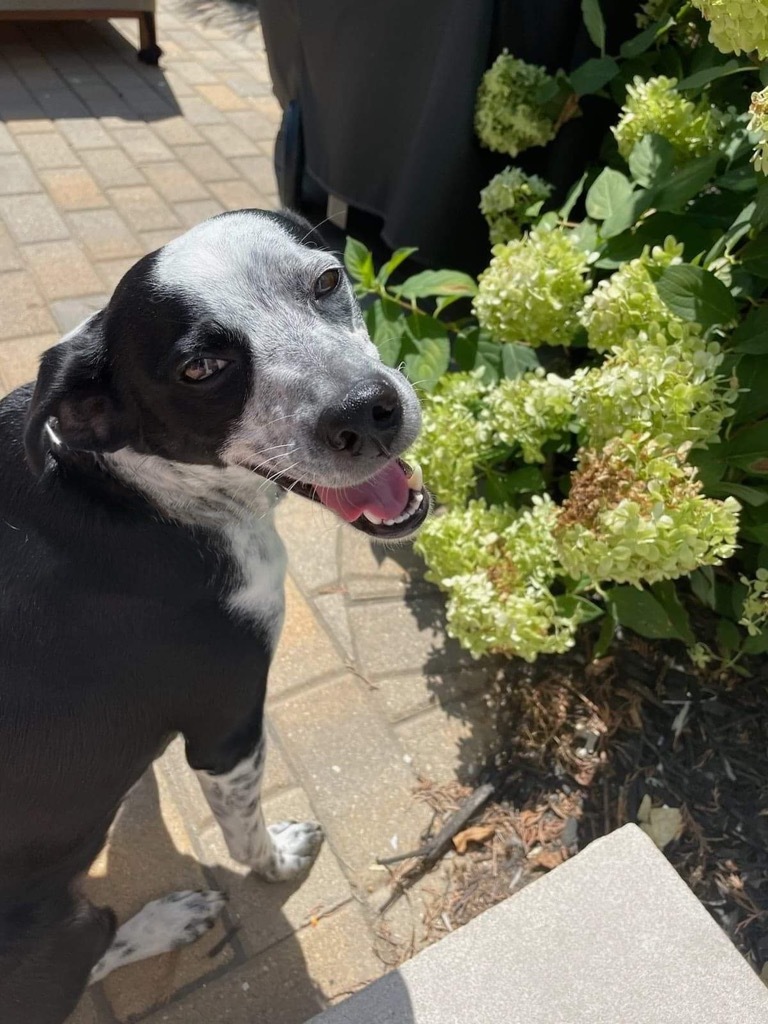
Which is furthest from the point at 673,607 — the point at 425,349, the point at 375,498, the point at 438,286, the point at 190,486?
the point at 190,486

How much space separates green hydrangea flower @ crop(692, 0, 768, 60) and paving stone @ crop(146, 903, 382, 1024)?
2401 mm

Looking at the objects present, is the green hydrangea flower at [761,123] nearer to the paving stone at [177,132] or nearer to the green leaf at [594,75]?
the green leaf at [594,75]

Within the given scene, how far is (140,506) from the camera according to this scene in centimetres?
173

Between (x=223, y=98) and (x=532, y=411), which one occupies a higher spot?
(x=532, y=411)

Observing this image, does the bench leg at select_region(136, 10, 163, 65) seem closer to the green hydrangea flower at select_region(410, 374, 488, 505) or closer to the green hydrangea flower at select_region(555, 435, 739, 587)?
the green hydrangea flower at select_region(410, 374, 488, 505)

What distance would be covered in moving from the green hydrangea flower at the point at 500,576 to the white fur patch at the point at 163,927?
42.2 inches

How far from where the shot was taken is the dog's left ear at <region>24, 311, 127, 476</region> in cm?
159

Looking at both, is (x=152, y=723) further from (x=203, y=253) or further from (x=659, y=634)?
(x=659, y=634)

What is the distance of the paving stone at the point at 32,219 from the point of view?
14.3ft

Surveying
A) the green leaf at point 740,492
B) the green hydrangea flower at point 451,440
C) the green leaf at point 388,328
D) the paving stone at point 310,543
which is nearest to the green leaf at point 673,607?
the green leaf at point 740,492

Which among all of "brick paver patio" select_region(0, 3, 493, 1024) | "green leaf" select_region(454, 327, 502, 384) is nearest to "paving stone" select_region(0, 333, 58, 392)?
"brick paver patio" select_region(0, 3, 493, 1024)

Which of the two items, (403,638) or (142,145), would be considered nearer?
(403,638)

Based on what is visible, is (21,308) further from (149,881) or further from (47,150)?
(149,881)

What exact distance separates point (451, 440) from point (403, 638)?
83 centimetres
